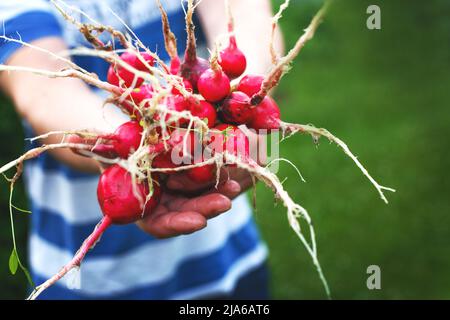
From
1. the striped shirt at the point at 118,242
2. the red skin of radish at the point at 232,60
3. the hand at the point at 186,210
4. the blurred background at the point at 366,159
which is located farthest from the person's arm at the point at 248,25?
the blurred background at the point at 366,159

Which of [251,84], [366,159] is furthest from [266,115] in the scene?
[366,159]

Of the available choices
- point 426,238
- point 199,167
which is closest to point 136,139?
point 199,167

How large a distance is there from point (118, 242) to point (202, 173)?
2.03ft

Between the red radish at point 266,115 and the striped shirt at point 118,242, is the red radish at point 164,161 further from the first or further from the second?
the striped shirt at point 118,242

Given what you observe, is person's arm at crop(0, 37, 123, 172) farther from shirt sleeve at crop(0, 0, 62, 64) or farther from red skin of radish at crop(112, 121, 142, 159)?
red skin of radish at crop(112, 121, 142, 159)

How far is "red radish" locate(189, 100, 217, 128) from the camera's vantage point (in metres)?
1.04

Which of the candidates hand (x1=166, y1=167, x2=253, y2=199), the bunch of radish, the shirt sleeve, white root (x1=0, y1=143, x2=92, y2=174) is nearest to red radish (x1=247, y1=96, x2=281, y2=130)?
the bunch of radish

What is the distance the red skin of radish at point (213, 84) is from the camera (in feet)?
3.41

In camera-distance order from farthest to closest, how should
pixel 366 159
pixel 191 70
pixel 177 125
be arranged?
pixel 366 159, pixel 191 70, pixel 177 125

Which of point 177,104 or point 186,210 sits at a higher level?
point 177,104

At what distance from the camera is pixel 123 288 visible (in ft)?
5.26

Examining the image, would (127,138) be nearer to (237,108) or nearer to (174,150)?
(174,150)

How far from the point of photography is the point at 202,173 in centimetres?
105
